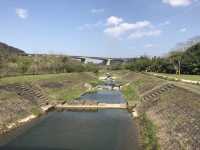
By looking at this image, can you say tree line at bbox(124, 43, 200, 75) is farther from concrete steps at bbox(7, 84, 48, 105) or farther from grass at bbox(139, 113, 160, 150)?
grass at bbox(139, 113, 160, 150)

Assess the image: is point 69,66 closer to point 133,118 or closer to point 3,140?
point 133,118

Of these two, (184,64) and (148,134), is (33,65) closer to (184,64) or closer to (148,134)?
(184,64)

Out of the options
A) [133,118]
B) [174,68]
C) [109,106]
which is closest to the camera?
[133,118]

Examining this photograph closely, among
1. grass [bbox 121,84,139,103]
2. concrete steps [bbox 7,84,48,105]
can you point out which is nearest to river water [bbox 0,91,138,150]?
concrete steps [bbox 7,84,48,105]

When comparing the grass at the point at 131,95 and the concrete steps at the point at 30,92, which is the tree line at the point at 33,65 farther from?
the grass at the point at 131,95

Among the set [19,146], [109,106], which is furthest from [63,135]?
[109,106]

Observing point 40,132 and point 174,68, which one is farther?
point 174,68

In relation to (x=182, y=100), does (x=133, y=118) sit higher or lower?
lower
